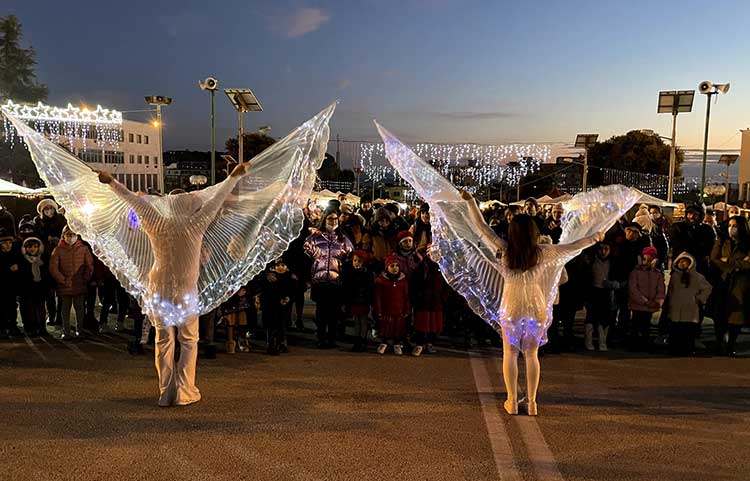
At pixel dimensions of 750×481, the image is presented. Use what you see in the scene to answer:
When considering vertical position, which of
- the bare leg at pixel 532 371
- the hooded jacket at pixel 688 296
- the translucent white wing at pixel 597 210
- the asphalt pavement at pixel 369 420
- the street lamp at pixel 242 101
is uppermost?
the street lamp at pixel 242 101

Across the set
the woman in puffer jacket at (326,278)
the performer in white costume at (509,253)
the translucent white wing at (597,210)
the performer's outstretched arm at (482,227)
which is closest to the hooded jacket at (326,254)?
the woman in puffer jacket at (326,278)

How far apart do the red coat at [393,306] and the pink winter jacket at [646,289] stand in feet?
10.0

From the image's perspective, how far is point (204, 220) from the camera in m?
5.17

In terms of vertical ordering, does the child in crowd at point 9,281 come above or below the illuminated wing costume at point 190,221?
below

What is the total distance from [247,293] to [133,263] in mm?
2154

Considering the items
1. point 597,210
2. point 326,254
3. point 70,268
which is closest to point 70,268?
point 70,268

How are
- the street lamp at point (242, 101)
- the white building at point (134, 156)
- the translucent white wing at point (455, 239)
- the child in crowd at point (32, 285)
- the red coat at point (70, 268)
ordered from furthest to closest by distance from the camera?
the white building at point (134, 156) < the street lamp at point (242, 101) < the child in crowd at point (32, 285) < the red coat at point (70, 268) < the translucent white wing at point (455, 239)

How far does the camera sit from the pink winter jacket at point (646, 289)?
764cm

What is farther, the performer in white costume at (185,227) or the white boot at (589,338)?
the white boot at (589,338)

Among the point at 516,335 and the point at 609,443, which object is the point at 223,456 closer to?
the point at 516,335

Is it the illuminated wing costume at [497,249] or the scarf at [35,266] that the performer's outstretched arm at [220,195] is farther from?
the scarf at [35,266]

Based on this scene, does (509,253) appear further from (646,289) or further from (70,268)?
(70,268)

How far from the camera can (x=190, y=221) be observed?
510cm

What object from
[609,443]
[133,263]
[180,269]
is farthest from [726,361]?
[133,263]
